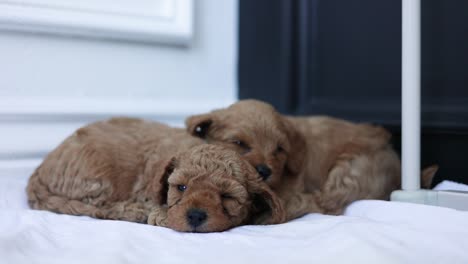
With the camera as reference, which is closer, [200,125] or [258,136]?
[258,136]

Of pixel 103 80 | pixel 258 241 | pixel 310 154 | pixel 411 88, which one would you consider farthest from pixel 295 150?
pixel 103 80

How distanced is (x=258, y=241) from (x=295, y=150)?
812mm

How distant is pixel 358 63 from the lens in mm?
2375

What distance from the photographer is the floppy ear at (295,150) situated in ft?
6.83

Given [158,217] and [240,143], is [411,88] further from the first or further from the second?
[158,217]

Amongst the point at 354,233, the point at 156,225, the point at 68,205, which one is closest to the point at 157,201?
the point at 156,225

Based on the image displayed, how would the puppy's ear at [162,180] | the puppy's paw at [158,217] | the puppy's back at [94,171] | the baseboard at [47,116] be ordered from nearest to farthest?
the puppy's paw at [158,217]
the puppy's ear at [162,180]
the puppy's back at [94,171]
the baseboard at [47,116]

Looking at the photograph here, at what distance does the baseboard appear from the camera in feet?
7.80

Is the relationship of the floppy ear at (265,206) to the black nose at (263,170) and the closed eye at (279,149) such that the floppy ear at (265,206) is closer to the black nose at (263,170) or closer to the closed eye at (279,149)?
the black nose at (263,170)

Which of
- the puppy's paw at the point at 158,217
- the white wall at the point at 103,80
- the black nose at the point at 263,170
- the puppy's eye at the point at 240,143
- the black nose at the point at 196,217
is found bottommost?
the puppy's paw at the point at 158,217

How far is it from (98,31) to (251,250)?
167cm

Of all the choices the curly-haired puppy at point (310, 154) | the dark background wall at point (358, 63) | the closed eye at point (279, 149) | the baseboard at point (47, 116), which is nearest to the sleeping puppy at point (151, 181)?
the curly-haired puppy at point (310, 154)

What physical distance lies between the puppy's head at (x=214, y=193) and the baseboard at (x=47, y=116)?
93cm

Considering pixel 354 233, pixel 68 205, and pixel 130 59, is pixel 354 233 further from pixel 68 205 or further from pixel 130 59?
pixel 130 59
